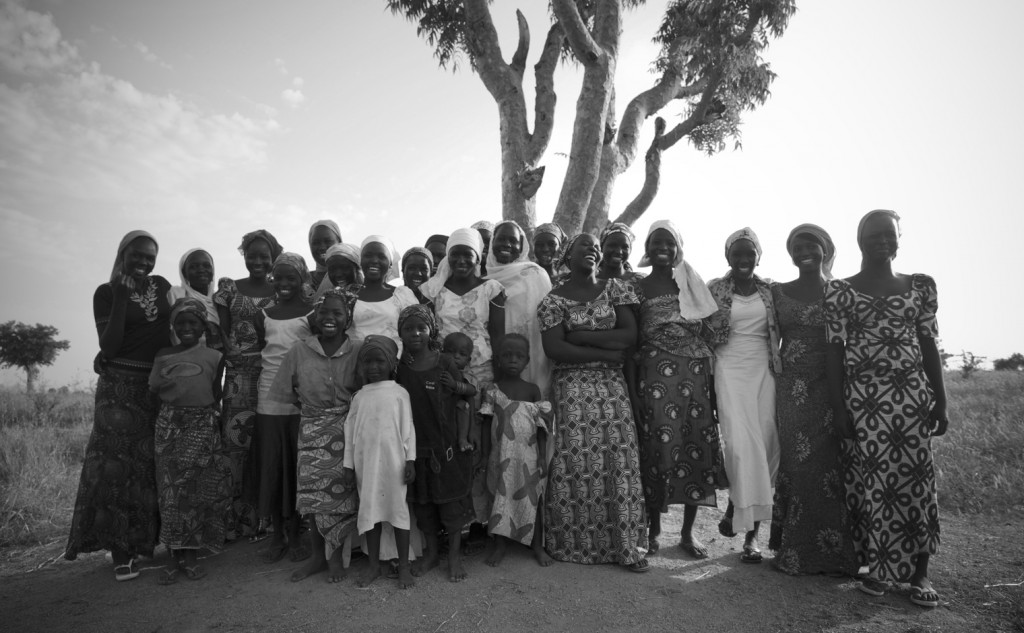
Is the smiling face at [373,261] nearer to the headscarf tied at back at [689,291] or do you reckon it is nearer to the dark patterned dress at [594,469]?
the dark patterned dress at [594,469]

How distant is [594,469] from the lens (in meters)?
3.71

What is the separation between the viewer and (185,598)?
334cm

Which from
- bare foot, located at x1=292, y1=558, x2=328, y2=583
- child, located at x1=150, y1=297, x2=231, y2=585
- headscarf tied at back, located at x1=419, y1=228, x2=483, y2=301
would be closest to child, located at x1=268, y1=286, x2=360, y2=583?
bare foot, located at x1=292, y1=558, x2=328, y2=583

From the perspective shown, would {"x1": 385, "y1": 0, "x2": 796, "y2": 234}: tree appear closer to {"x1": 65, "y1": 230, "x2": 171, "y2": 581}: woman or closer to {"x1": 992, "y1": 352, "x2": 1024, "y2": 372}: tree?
{"x1": 65, "y1": 230, "x2": 171, "y2": 581}: woman

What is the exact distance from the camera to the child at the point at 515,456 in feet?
12.1

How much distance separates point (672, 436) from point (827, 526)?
1.10m

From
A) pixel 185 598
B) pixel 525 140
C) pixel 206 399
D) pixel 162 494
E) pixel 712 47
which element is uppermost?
pixel 712 47

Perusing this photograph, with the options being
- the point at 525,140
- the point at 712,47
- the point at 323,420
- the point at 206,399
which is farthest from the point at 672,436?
the point at 712,47

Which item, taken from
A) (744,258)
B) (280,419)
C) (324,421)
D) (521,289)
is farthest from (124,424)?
(744,258)

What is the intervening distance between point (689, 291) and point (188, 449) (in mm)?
3688

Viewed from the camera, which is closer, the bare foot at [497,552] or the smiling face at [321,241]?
the bare foot at [497,552]

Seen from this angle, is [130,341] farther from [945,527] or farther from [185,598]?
[945,527]

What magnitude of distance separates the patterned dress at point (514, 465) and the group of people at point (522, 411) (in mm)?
15

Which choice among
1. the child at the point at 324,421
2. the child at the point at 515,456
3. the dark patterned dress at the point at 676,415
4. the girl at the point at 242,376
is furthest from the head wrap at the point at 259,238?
the dark patterned dress at the point at 676,415
